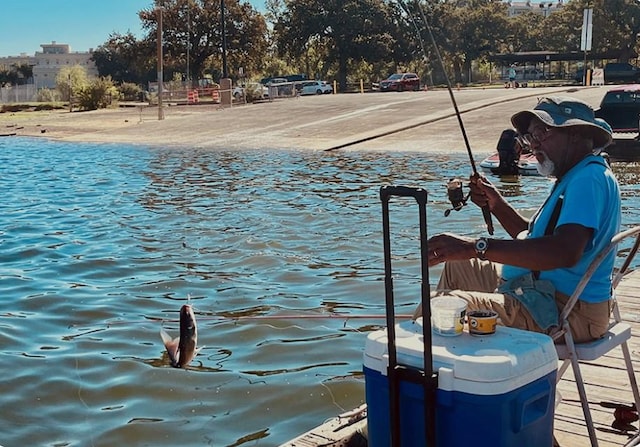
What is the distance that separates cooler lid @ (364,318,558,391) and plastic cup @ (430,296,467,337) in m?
0.02

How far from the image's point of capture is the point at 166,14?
63.1 m

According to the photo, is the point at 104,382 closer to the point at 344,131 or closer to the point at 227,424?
the point at 227,424

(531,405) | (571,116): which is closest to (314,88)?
(571,116)

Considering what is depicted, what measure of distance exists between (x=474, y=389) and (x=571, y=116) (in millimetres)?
1439

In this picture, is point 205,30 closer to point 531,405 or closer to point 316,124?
point 316,124

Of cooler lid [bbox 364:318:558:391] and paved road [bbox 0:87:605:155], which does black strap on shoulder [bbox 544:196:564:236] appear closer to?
cooler lid [bbox 364:318:558:391]

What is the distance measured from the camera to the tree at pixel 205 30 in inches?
2493

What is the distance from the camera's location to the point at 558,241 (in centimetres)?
334

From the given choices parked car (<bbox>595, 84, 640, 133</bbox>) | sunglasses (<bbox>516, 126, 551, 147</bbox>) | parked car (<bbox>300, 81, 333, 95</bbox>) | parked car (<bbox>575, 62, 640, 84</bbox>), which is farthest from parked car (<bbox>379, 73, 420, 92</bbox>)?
sunglasses (<bbox>516, 126, 551, 147</bbox>)

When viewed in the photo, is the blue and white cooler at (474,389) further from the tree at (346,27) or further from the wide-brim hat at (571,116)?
the tree at (346,27)

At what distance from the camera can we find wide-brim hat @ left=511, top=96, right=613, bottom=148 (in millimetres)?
3623

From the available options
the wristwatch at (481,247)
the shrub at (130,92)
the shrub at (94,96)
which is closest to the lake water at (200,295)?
the wristwatch at (481,247)

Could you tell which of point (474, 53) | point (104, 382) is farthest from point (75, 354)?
point (474, 53)

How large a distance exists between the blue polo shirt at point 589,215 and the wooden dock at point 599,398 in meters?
0.72
